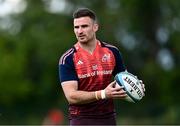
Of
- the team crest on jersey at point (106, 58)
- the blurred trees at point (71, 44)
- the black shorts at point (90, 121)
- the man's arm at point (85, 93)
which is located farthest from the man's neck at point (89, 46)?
the blurred trees at point (71, 44)

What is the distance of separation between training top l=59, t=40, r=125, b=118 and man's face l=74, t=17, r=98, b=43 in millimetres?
161

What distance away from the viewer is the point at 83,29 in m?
10.1

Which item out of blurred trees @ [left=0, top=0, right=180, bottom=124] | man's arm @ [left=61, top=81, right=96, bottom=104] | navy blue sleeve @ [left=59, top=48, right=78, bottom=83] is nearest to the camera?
man's arm @ [left=61, top=81, right=96, bottom=104]

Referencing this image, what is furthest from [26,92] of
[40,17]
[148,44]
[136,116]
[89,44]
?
[89,44]

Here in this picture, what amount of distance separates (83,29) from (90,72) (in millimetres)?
564

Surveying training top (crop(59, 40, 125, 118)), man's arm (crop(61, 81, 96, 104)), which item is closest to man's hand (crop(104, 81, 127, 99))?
man's arm (crop(61, 81, 96, 104))

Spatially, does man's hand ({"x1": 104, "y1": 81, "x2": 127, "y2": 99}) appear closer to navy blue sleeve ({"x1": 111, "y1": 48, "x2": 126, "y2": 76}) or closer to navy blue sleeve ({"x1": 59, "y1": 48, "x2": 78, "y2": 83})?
navy blue sleeve ({"x1": 59, "y1": 48, "x2": 78, "y2": 83})

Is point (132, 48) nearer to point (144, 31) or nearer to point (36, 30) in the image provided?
point (144, 31)

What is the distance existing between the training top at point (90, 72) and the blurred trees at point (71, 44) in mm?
32773

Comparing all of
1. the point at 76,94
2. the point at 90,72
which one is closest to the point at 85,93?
the point at 76,94

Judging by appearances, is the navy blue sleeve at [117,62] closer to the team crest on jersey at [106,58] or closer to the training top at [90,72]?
the training top at [90,72]

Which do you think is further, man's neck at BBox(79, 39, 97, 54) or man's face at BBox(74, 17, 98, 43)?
man's neck at BBox(79, 39, 97, 54)

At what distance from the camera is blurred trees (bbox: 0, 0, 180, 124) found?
1799 inches

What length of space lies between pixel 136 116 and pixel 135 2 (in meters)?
10.8
